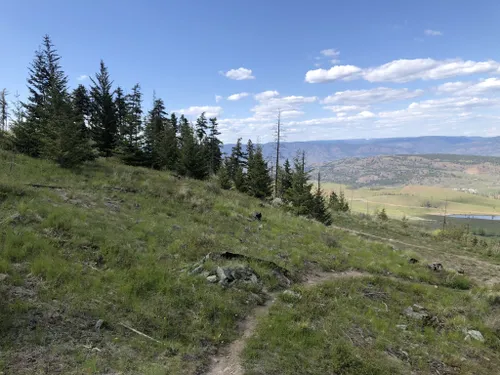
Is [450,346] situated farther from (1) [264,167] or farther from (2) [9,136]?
(1) [264,167]

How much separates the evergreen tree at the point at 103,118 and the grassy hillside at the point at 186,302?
2234cm

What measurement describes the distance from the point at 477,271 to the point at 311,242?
11.6 m

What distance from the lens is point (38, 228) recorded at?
955 centimetres

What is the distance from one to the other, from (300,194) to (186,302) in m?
25.7

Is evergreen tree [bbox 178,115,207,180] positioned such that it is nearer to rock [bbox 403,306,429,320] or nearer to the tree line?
the tree line

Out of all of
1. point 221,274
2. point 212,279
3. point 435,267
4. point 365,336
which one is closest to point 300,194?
point 435,267

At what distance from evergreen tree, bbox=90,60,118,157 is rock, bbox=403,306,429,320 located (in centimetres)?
3387

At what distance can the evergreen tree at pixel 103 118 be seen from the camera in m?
36.4

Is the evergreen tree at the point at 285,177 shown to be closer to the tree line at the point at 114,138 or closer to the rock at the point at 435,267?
the tree line at the point at 114,138

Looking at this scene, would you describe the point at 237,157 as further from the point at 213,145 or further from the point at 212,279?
the point at 212,279

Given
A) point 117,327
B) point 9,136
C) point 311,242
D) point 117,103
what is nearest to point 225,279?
point 117,327

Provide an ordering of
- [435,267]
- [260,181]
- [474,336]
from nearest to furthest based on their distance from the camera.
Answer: [474,336] → [435,267] → [260,181]

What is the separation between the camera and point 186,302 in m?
7.91

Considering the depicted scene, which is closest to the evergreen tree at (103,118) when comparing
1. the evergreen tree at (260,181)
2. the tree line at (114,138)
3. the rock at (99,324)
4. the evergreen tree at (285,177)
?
the tree line at (114,138)
